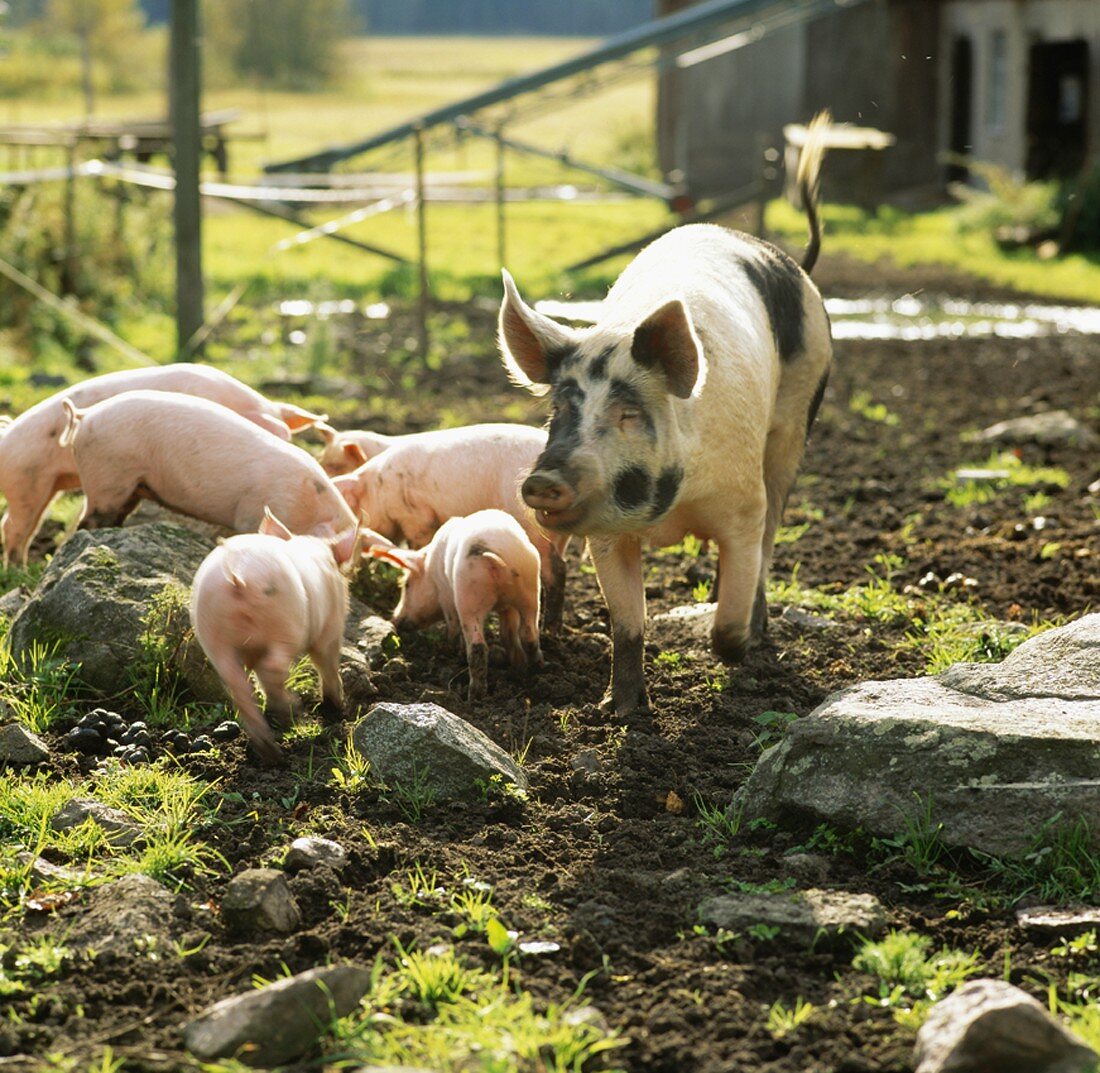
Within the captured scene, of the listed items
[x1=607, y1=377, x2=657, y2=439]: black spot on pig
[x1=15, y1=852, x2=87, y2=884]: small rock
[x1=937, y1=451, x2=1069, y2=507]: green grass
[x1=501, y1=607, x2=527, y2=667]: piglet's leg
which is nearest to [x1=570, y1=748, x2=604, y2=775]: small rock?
[x1=501, y1=607, x2=527, y2=667]: piglet's leg

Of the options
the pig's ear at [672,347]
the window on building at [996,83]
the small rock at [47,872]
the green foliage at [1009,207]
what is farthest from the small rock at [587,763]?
the window on building at [996,83]

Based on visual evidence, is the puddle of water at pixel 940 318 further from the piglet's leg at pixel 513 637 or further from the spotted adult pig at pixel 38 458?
the piglet's leg at pixel 513 637

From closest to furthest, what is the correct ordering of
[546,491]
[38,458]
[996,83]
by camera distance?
[546,491] → [38,458] → [996,83]

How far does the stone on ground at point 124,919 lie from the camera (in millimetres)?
3369

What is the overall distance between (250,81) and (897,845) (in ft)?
167

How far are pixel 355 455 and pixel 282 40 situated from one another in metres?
48.1

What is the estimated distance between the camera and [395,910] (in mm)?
3514

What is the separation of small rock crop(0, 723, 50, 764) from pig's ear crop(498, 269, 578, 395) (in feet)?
5.68

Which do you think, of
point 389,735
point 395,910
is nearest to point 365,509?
point 389,735

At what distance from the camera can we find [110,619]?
487 cm

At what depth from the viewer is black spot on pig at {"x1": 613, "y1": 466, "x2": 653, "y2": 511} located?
4.29 metres

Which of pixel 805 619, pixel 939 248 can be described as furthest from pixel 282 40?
pixel 805 619

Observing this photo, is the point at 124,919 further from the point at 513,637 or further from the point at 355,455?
the point at 355,455

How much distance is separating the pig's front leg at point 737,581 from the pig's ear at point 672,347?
2.22ft
